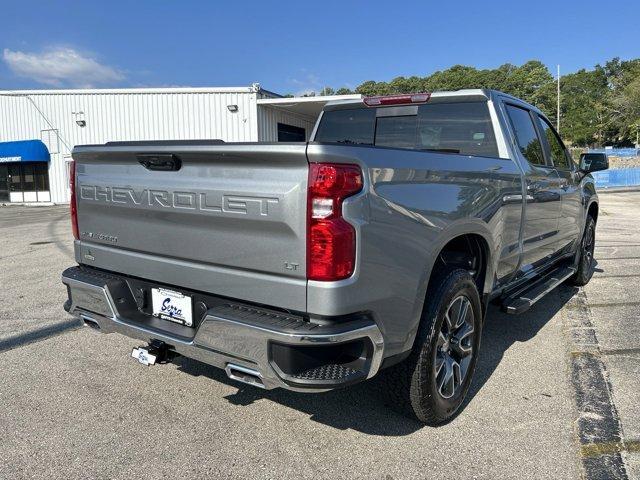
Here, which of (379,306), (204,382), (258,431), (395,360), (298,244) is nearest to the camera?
(298,244)

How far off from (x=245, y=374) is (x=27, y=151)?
27568mm

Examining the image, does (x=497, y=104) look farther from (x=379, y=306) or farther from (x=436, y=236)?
(x=379, y=306)

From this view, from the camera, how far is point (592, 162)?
18.4 feet

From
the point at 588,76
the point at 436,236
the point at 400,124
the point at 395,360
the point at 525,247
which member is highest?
the point at 588,76

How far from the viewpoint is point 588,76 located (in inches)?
3957

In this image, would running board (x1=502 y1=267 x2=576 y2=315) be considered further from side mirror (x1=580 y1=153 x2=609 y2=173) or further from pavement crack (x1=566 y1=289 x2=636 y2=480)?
side mirror (x1=580 y1=153 x2=609 y2=173)

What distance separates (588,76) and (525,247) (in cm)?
11346

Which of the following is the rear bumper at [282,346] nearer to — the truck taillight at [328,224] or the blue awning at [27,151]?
the truck taillight at [328,224]

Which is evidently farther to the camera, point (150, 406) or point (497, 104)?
point (497, 104)

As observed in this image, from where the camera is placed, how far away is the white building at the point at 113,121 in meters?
22.5

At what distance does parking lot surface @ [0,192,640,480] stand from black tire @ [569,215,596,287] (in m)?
1.56

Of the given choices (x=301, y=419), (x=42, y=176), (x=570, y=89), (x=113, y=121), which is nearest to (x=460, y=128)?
(x=301, y=419)

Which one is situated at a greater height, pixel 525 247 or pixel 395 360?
pixel 525 247

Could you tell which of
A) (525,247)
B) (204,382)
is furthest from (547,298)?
(204,382)
